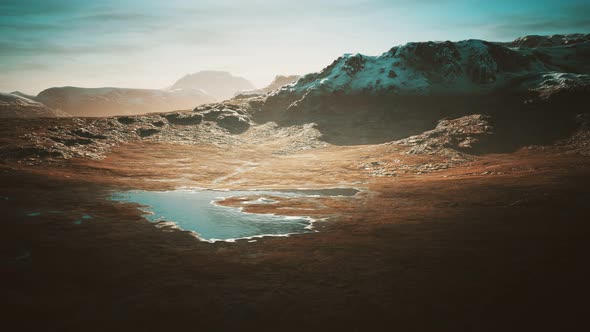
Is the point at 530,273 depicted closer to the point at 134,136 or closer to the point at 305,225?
the point at 305,225

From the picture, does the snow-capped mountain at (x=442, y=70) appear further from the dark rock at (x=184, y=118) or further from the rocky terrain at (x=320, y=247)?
the rocky terrain at (x=320, y=247)

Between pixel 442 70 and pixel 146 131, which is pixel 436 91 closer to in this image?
pixel 442 70

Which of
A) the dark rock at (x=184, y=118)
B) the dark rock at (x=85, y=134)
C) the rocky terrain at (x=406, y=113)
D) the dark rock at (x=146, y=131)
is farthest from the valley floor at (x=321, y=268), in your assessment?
the dark rock at (x=184, y=118)

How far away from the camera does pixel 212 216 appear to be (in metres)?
30.8

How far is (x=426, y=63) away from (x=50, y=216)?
17175 centimetres

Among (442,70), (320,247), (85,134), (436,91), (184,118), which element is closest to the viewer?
(320,247)

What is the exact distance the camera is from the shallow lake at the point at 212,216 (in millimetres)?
25219

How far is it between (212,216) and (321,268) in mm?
17093

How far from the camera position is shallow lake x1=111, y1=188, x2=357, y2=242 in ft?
82.7

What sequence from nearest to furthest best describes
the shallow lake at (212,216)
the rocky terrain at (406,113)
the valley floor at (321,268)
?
the valley floor at (321,268), the shallow lake at (212,216), the rocky terrain at (406,113)

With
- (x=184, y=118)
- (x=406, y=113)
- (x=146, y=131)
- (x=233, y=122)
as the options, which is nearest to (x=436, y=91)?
(x=406, y=113)

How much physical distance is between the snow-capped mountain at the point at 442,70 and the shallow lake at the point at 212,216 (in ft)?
395

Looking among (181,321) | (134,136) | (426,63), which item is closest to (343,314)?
(181,321)

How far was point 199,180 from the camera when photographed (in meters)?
60.5
